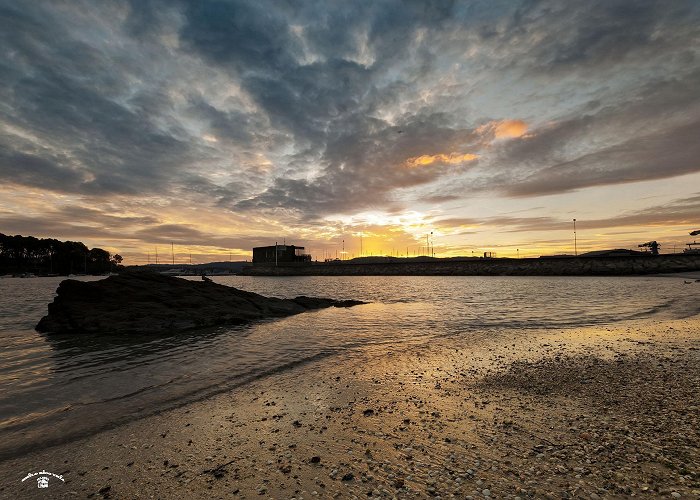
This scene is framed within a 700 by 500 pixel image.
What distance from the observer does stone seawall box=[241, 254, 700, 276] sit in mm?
103000

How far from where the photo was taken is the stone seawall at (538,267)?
10300 cm

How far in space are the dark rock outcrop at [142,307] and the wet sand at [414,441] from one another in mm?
12610

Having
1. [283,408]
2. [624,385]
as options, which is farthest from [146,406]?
[624,385]

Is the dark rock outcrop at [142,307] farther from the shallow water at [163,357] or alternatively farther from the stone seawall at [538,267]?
the stone seawall at [538,267]

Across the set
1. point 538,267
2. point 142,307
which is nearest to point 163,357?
point 142,307

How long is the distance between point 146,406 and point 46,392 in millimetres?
3882

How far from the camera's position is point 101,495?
4.90 metres

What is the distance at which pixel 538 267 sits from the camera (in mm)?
130625

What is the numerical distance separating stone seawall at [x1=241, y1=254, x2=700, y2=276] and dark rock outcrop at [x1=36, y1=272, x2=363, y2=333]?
123629 millimetres

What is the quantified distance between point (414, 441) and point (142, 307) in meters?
20.5

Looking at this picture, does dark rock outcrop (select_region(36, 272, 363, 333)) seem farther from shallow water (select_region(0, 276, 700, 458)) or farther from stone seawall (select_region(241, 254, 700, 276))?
stone seawall (select_region(241, 254, 700, 276))

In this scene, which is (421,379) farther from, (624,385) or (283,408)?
(624,385)

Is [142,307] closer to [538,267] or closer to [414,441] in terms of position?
[414,441]

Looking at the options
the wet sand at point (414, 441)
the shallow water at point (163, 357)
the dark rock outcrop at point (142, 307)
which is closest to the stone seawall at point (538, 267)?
the shallow water at point (163, 357)
